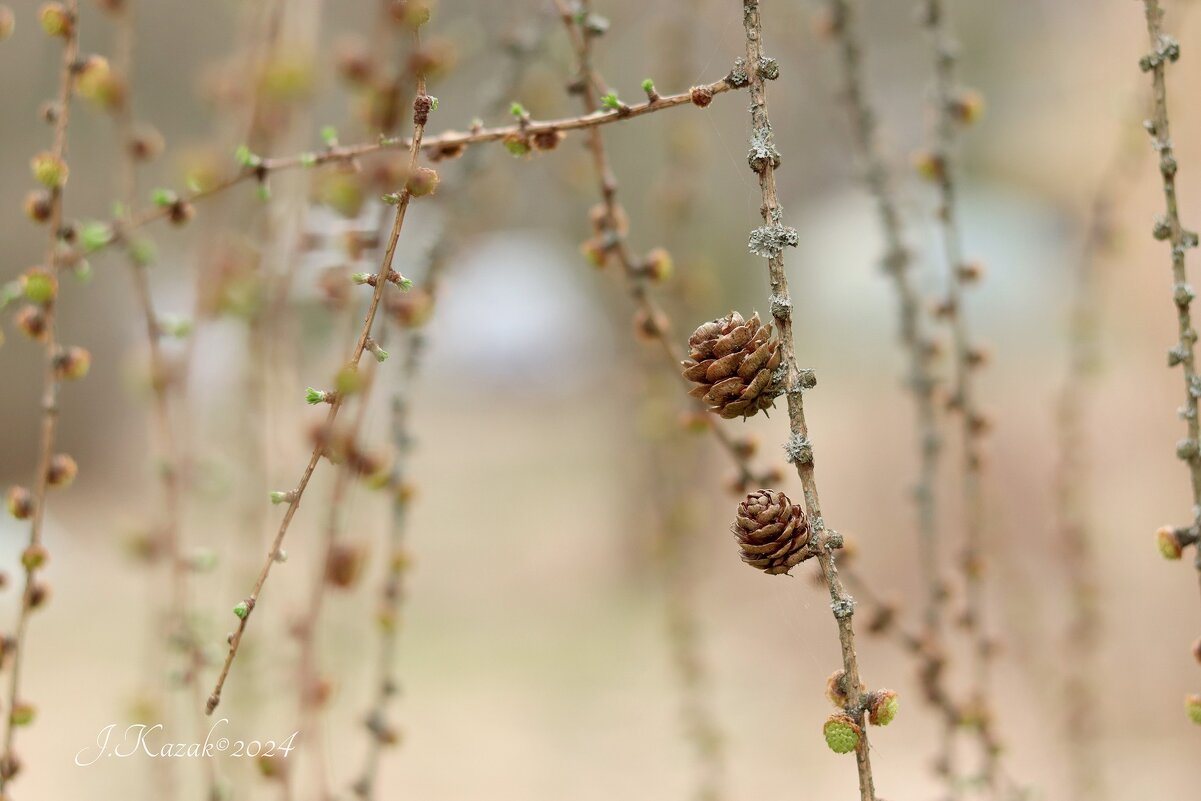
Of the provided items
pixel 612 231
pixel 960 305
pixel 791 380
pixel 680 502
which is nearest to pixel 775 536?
pixel 791 380

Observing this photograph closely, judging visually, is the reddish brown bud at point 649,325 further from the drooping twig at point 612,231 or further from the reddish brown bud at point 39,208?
the reddish brown bud at point 39,208

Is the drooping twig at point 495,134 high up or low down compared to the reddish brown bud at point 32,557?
up

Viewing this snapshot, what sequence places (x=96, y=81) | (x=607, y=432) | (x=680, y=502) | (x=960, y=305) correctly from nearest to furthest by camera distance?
(x=96, y=81), (x=960, y=305), (x=680, y=502), (x=607, y=432)

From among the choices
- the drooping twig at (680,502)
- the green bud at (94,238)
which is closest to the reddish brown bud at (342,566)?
the green bud at (94,238)

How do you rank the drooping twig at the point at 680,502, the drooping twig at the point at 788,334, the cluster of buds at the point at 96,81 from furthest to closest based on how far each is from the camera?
the drooping twig at the point at 680,502 < the cluster of buds at the point at 96,81 < the drooping twig at the point at 788,334

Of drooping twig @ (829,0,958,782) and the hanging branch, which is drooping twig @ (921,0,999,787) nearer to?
drooping twig @ (829,0,958,782)

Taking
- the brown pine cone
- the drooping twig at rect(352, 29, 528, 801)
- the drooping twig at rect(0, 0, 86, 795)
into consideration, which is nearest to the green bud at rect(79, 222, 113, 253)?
the drooping twig at rect(0, 0, 86, 795)

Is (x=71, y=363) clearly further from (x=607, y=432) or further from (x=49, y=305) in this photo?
(x=607, y=432)
